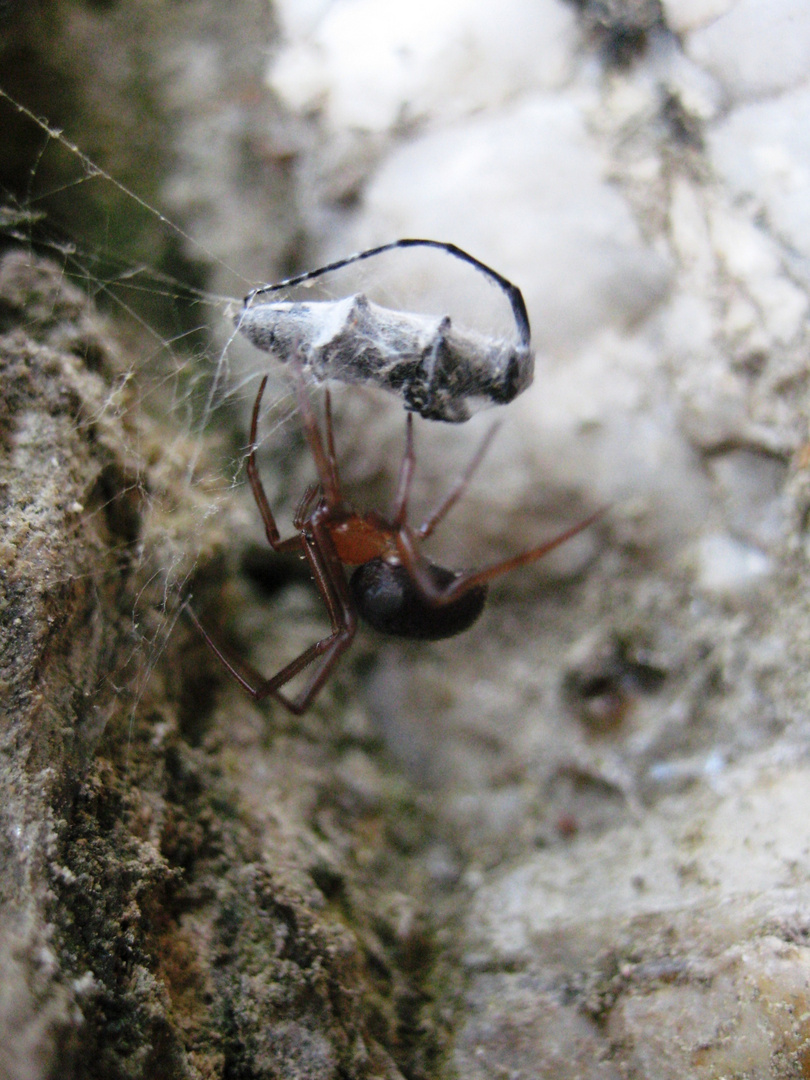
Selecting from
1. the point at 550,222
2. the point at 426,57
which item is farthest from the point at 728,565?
the point at 426,57

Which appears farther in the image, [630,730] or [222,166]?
[222,166]

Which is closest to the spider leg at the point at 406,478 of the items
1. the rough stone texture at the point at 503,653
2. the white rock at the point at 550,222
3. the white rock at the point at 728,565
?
the rough stone texture at the point at 503,653

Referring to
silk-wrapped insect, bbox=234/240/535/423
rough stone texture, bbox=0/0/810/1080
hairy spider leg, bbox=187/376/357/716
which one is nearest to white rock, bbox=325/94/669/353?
rough stone texture, bbox=0/0/810/1080

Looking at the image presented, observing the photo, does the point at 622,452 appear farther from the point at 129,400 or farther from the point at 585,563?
the point at 129,400

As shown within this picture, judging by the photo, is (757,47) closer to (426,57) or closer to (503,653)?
(426,57)

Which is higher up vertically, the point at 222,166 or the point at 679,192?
the point at 222,166

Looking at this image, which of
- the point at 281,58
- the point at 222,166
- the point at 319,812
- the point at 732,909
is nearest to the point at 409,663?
the point at 319,812

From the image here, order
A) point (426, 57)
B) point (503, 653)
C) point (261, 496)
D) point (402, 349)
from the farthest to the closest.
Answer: point (503, 653), point (426, 57), point (261, 496), point (402, 349)
